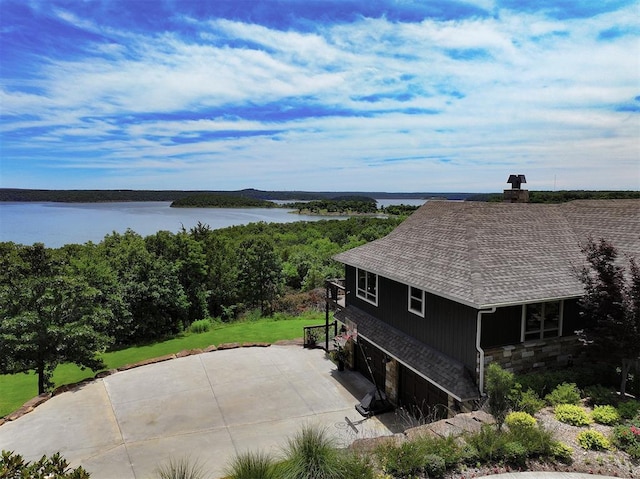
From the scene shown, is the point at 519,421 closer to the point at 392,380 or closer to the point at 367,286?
the point at 392,380

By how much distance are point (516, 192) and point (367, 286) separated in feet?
22.1

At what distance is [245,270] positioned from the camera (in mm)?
25531

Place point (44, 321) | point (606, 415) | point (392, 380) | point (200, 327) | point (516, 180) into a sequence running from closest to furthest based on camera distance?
point (606, 415)
point (392, 380)
point (44, 321)
point (516, 180)
point (200, 327)

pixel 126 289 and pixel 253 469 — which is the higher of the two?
pixel 253 469

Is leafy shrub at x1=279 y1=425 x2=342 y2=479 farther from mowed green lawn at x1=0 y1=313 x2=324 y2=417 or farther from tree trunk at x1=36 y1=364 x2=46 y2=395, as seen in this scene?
mowed green lawn at x1=0 y1=313 x2=324 y2=417

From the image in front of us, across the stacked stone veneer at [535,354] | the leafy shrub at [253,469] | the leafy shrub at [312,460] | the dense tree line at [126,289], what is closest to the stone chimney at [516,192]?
the stacked stone veneer at [535,354]

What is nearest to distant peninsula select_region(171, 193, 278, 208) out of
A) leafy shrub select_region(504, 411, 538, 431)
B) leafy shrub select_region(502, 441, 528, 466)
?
leafy shrub select_region(504, 411, 538, 431)

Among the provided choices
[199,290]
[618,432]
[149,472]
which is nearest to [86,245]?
[199,290]

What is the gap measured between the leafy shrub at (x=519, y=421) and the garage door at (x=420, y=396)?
2331 millimetres

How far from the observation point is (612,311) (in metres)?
8.47

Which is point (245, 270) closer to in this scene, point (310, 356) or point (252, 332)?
point (252, 332)

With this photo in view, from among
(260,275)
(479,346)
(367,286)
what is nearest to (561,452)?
(479,346)

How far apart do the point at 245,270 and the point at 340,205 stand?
7617 cm

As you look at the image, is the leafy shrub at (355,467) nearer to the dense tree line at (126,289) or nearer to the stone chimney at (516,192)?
the dense tree line at (126,289)
